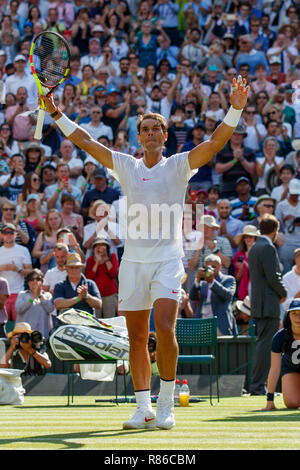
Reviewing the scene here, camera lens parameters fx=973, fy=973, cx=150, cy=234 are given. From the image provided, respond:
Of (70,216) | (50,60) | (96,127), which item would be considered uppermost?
(96,127)

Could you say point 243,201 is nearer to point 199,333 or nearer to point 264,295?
point 264,295

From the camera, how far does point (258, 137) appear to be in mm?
17375

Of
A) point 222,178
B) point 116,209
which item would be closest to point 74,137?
point 116,209

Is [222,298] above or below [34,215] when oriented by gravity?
below

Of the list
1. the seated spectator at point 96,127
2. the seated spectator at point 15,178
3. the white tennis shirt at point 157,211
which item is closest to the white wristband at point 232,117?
the white tennis shirt at point 157,211

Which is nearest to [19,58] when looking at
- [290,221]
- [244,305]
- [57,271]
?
[57,271]

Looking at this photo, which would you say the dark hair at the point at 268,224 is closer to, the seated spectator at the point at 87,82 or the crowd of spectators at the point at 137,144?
the crowd of spectators at the point at 137,144

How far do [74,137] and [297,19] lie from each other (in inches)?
589

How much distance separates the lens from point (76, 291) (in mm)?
12781

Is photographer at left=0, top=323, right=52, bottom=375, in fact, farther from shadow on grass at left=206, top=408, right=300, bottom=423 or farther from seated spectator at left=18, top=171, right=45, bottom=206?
shadow on grass at left=206, top=408, right=300, bottom=423

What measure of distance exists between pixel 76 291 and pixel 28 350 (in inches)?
42.1

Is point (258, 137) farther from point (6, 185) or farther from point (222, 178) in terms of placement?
point (6, 185)

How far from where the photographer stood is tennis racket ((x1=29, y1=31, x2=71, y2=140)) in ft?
24.2

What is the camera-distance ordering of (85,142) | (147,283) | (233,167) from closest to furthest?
(147,283), (85,142), (233,167)
